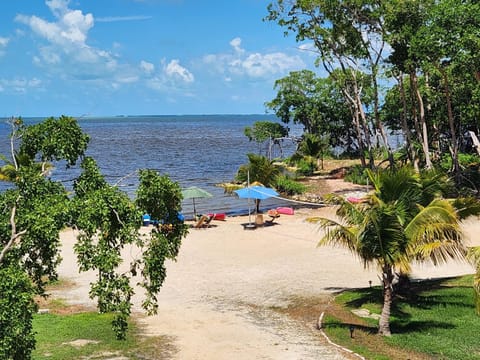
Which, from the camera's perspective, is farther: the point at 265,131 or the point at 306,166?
the point at 265,131

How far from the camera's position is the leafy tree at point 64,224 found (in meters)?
6.88

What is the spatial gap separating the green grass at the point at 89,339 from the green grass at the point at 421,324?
434 centimetres

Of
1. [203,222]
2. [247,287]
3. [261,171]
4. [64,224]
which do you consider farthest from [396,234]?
[261,171]

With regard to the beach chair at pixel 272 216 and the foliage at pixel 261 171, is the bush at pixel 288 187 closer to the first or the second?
the foliage at pixel 261 171

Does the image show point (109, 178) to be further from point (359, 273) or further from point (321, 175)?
point (359, 273)

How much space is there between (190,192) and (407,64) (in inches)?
479

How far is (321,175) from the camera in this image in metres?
48.4

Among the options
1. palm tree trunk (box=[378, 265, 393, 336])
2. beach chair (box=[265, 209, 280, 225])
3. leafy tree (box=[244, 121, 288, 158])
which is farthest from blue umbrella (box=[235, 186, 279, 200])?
leafy tree (box=[244, 121, 288, 158])

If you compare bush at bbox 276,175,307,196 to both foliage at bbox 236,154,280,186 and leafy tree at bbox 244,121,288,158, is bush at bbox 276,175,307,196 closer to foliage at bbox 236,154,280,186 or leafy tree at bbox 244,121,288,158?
foliage at bbox 236,154,280,186

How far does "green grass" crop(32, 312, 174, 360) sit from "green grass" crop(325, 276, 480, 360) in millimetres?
4340

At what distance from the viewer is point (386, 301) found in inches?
521

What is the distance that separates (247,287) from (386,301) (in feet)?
19.6

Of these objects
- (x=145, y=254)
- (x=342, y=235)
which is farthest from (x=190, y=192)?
(x=145, y=254)

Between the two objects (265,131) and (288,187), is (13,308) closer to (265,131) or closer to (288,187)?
(288,187)
